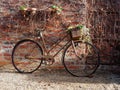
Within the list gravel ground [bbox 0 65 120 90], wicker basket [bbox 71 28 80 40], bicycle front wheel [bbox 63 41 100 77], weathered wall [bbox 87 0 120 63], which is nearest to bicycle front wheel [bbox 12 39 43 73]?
gravel ground [bbox 0 65 120 90]

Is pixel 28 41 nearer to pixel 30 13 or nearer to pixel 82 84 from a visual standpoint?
pixel 30 13

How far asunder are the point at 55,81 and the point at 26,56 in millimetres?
1086

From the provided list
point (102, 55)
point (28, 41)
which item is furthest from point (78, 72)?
point (28, 41)

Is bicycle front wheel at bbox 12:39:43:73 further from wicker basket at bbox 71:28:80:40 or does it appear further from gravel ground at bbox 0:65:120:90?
wicker basket at bbox 71:28:80:40

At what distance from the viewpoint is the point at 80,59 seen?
22.8 feet

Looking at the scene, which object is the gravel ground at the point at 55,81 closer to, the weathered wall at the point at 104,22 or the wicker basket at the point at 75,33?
the weathered wall at the point at 104,22

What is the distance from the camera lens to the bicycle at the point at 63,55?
6938 mm

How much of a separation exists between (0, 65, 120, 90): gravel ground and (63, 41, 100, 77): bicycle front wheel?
0.63 ft

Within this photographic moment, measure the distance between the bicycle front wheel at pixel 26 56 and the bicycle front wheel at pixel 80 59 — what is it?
2.22ft

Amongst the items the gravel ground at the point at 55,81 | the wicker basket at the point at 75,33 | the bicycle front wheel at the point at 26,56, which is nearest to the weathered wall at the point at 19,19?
the bicycle front wheel at the point at 26,56

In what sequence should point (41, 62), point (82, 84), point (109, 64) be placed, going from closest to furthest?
point (82, 84) → point (41, 62) → point (109, 64)

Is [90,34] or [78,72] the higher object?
[90,34]

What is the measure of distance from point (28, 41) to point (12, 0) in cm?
108

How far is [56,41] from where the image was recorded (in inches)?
285
